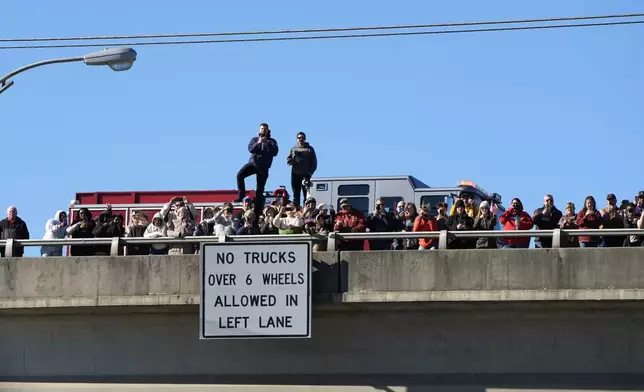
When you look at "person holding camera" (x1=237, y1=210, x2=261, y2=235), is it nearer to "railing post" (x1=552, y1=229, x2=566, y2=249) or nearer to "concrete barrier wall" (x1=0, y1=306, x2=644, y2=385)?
"concrete barrier wall" (x1=0, y1=306, x2=644, y2=385)

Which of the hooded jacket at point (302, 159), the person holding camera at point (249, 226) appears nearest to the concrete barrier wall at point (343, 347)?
the person holding camera at point (249, 226)

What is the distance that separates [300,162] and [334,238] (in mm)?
4977

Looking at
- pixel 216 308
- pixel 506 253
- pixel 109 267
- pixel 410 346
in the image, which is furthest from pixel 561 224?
pixel 109 267

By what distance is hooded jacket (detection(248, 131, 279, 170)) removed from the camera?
983 inches

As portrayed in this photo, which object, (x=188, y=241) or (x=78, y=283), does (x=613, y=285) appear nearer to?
(x=188, y=241)

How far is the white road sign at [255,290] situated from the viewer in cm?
1978

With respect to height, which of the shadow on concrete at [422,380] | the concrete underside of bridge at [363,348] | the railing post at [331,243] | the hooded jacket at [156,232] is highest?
the hooded jacket at [156,232]

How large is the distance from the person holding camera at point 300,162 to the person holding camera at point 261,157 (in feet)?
1.20

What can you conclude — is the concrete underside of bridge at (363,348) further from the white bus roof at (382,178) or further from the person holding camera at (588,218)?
the white bus roof at (382,178)

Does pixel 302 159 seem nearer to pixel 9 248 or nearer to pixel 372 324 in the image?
pixel 372 324

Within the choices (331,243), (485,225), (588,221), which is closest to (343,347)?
(331,243)

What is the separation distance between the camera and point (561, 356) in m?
19.6

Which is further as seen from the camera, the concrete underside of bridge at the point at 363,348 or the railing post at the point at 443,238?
the railing post at the point at 443,238

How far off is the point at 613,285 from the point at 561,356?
1.35 meters
